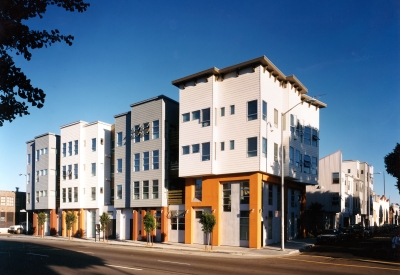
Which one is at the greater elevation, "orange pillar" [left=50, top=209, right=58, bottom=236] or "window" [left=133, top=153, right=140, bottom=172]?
"window" [left=133, top=153, right=140, bottom=172]

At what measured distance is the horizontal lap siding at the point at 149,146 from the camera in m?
38.3

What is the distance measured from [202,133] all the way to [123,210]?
15.6 metres

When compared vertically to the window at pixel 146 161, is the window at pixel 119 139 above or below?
above

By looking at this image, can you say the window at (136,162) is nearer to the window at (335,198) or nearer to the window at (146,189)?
the window at (146,189)

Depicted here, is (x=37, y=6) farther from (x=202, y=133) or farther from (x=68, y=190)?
(x=68, y=190)

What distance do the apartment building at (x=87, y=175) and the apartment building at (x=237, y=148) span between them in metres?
15.8

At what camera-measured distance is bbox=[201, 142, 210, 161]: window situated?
33.7 m

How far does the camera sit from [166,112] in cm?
3897

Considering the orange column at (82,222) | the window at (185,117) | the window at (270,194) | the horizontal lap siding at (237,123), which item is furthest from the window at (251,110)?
the orange column at (82,222)

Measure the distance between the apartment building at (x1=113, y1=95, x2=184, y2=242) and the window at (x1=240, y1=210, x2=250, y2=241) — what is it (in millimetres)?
6950

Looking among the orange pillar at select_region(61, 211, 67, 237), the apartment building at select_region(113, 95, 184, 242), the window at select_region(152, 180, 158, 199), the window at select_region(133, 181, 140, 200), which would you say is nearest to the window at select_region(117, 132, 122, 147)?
the apartment building at select_region(113, 95, 184, 242)

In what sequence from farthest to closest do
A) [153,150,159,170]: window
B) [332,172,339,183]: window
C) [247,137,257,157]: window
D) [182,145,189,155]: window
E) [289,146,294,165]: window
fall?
[332,172,339,183]: window
[153,150,159,170]: window
[289,146,294,165]: window
[182,145,189,155]: window
[247,137,257,157]: window

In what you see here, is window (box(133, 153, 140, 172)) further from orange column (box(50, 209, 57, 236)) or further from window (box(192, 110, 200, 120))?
orange column (box(50, 209, 57, 236))

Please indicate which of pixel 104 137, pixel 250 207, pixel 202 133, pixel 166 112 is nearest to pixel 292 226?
pixel 250 207
